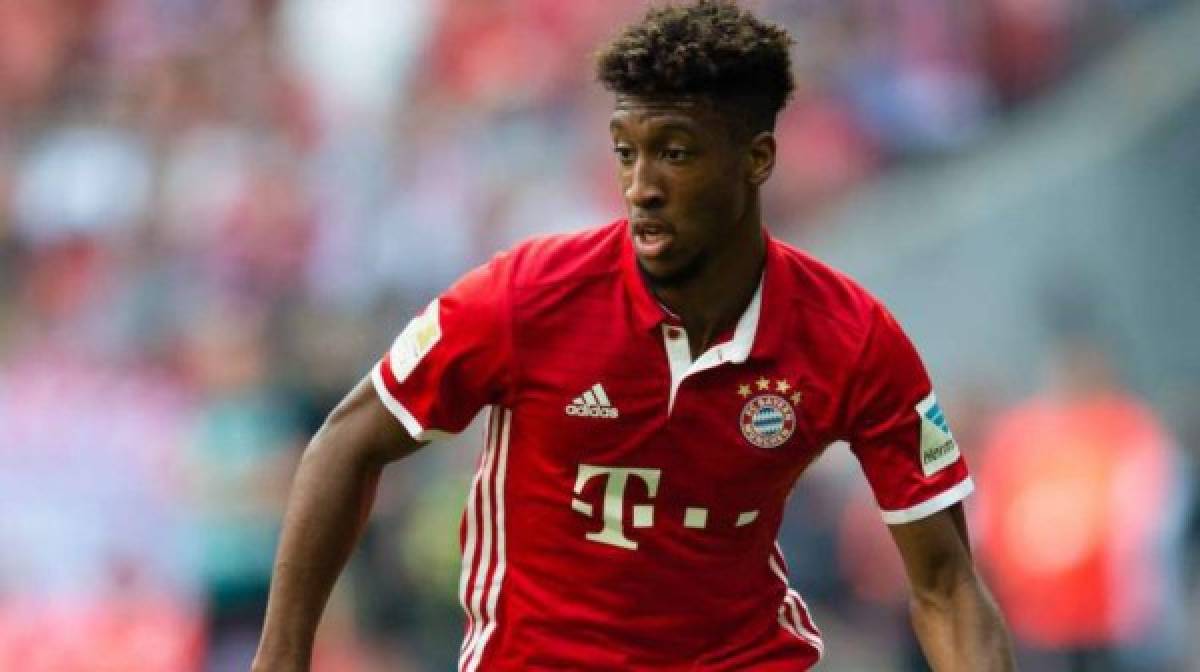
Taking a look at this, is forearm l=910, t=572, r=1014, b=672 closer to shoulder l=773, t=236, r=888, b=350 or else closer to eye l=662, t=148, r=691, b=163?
shoulder l=773, t=236, r=888, b=350

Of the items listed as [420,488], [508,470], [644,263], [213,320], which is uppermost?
[644,263]

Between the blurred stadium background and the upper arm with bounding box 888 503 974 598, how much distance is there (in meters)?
4.05

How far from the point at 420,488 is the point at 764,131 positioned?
510 centimetres

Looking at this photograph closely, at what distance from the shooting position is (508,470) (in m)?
5.37

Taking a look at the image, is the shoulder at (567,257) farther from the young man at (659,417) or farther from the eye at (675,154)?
the eye at (675,154)

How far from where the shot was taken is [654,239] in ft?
16.8

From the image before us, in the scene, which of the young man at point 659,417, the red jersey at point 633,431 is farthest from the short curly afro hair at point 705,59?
the red jersey at point 633,431

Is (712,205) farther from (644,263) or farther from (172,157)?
(172,157)

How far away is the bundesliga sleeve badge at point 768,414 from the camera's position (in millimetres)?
5301

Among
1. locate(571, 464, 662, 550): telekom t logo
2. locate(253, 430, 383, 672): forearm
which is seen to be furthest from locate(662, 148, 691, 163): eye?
locate(253, 430, 383, 672): forearm

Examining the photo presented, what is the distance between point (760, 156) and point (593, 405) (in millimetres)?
610

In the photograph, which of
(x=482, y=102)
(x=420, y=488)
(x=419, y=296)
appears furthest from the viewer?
(x=482, y=102)

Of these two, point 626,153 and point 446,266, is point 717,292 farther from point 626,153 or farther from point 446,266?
point 446,266

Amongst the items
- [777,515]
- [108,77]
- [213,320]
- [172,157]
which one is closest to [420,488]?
[213,320]
